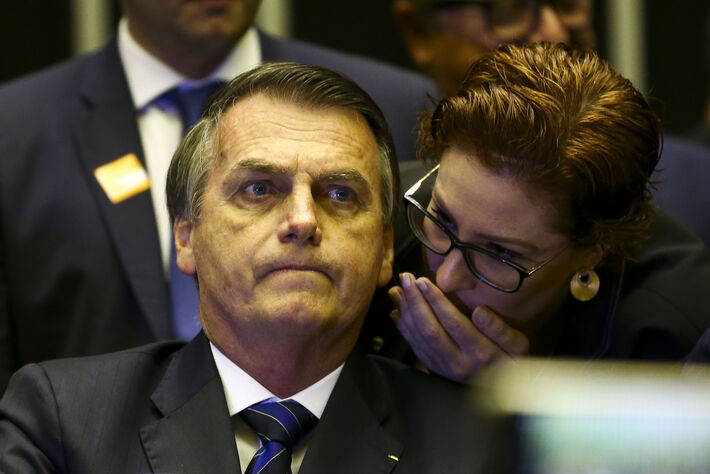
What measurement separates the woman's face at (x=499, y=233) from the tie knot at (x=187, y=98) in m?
0.91

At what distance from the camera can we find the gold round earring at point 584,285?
7.11 feet

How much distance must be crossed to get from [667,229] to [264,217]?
3.05 feet

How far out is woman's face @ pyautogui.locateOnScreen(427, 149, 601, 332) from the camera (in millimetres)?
2014

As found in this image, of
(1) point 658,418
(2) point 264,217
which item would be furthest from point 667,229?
(1) point 658,418

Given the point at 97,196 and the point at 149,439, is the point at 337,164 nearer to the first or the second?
the point at 149,439

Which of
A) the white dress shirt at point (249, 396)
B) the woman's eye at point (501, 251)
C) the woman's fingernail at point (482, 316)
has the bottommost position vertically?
the white dress shirt at point (249, 396)

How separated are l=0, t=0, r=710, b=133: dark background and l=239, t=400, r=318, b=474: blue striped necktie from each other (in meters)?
2.85

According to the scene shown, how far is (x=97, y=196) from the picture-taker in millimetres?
2666

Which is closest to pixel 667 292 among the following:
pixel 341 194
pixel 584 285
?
pixel 584 285

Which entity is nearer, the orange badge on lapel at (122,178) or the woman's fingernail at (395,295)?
the woman's fingernail at (395,295)

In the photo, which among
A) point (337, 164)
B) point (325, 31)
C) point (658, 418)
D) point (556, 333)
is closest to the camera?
point (658, 418)

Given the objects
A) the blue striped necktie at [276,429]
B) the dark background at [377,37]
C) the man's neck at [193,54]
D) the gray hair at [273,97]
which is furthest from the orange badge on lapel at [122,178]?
the dark background at [377,37]

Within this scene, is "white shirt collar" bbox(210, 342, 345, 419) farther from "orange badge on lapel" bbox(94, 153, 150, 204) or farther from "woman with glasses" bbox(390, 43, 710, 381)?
"orange badge on lapel" bbox(94, 153, 150, 204)

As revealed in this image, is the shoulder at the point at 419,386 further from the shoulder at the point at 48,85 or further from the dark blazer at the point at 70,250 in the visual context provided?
the shoulder at the point at 48,85
